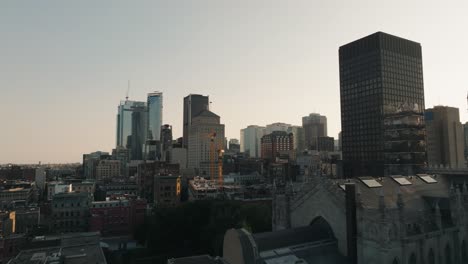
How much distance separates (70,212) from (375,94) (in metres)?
142

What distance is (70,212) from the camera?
4633 inches

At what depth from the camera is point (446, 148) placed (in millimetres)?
189875

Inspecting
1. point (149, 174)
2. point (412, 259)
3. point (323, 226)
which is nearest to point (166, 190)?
point (149, 174)

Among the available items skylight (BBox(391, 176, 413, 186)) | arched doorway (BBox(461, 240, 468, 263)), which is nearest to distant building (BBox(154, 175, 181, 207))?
skylight (BBox(391, 176, 413, 186))

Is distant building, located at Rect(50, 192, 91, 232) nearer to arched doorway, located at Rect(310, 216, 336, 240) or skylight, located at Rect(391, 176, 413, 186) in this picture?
arched doorway, located at Rect(310, 216, 336, 240)

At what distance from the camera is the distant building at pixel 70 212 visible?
11550cm

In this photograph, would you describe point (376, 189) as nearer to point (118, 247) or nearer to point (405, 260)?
point (405, 260)

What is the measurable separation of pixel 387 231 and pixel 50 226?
11156cm

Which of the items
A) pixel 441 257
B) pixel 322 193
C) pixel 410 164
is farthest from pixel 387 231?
pixel 410 164

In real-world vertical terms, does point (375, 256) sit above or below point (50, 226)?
above

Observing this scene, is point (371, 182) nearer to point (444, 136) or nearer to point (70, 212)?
point (70, 212)

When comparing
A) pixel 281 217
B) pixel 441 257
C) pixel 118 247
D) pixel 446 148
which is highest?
pixel 446 148

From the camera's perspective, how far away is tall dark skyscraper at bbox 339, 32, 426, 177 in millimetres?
159625

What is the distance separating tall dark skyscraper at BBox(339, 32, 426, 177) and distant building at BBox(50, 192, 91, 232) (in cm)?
12058
